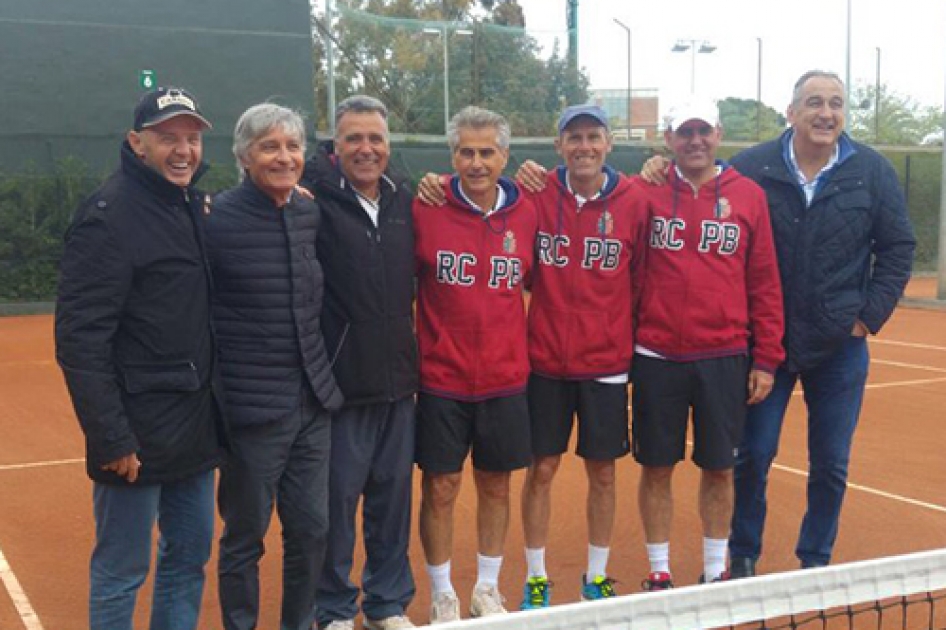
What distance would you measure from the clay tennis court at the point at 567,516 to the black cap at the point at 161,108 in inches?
91.6

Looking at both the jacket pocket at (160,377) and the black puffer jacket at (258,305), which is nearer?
the jacket pocket at (160,377)

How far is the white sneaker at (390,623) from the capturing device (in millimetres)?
4445

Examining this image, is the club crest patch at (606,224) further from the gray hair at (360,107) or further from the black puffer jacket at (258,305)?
the black puffer jacket at (258,305)

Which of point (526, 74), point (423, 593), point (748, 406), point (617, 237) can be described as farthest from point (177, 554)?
point (526, 74)

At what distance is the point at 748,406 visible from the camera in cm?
507


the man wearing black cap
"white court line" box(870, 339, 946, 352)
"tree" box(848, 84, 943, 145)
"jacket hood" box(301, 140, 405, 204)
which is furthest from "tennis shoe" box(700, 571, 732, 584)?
"tree" box(848, 84, 943, 145)

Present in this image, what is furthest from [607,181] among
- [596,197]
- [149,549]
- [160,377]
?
[149,549]

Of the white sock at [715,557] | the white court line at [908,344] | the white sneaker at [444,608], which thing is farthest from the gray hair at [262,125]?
the white court line at [908,344]

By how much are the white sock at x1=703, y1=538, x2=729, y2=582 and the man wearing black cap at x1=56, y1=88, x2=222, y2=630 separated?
2.40 m

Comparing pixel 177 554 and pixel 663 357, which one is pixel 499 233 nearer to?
pixel 663 357

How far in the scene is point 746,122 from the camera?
44312mm

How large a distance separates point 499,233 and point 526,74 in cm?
2373

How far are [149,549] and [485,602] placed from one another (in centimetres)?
153

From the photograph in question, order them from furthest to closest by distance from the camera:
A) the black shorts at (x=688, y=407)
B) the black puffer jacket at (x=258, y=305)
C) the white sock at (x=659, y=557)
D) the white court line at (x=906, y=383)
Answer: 1. the white court line at (x=906, y=383)
2. the white sock at (x=659, y=557)
3. the black shorts at (x=688, y=407)
4. the black puffer jacket at (x=258, y=305)
